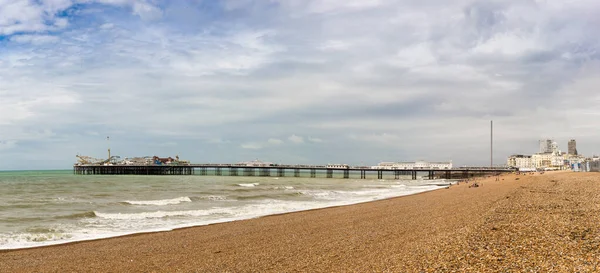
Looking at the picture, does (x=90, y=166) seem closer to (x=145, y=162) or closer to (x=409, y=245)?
(x=145, y=162)

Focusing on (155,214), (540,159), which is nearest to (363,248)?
(155,214)

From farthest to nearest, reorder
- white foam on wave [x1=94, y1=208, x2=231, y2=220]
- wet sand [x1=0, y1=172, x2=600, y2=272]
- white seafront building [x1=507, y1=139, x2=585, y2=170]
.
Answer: white seafront building [x1=507, y1=139, x2=585, y2=170]
white foam on wave [x1=94, y1=208, x2=231, y2=220]
wet sand [x1=0, y1=172, x2=600, y2=272]

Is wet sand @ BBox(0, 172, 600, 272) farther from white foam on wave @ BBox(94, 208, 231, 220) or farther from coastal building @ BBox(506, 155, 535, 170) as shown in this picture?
coastal building @ BBox(506, 155, 535, 170)

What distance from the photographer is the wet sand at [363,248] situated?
521cm

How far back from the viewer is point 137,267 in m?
7.40

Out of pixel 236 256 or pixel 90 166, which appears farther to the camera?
pixel 90 166

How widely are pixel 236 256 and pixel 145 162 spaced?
114199 mm

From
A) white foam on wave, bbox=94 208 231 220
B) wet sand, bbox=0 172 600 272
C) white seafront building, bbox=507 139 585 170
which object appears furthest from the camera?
white seafront building, bbox=507 139 585 170

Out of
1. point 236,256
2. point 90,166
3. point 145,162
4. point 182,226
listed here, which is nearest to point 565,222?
point 236,256

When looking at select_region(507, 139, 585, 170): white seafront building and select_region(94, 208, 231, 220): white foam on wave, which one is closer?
select_region(94, 208, 231, 220): white foam on wave

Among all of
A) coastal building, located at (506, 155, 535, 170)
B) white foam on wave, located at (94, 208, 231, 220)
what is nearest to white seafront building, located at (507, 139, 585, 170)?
coastal building, located at (506, 155, 535, 170)

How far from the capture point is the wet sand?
205 inches

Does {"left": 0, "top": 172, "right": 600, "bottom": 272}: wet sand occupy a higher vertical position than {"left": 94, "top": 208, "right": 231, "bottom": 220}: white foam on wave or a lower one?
higher

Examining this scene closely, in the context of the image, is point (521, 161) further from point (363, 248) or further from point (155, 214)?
point (363, 248)
